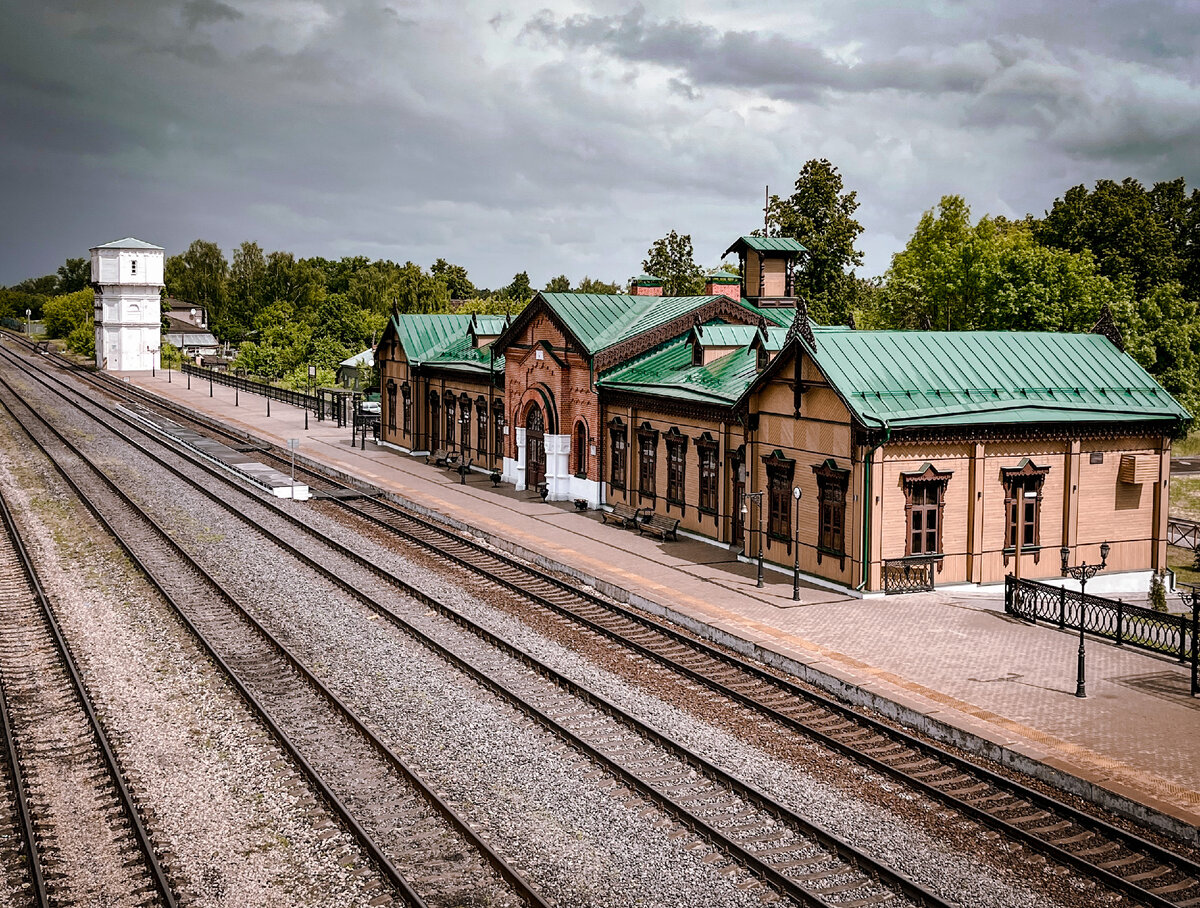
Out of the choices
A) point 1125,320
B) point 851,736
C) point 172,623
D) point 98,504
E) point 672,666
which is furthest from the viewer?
point 1125,320

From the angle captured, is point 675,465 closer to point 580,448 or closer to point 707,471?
point 707,471

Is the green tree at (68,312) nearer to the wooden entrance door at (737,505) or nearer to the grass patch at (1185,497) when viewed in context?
the grass patch at (1185,497)

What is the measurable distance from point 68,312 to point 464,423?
349 ft

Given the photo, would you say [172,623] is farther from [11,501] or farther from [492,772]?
[11,501]

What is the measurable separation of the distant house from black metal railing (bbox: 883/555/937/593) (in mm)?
52472

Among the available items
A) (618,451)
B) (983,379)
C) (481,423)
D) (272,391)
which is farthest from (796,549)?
(272,391)

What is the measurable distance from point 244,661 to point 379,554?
9891 millimetres

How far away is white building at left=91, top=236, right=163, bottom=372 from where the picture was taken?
104 meters

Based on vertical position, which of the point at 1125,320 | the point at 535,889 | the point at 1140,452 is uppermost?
the point at 1125,320

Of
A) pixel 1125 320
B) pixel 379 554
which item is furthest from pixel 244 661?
pixel 1125 320

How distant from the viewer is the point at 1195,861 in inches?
Result: 524

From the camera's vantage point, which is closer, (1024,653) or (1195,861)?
(1195,861)

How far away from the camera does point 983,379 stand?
2786cm

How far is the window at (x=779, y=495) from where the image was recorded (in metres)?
28.0
